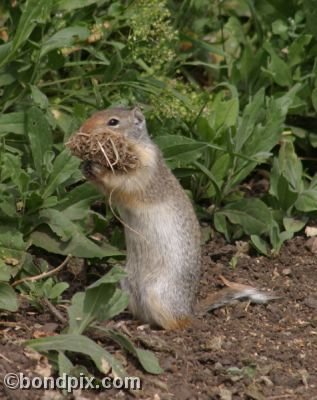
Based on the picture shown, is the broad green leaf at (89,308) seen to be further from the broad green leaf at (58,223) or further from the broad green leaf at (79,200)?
the broad green leaf at (79,200)

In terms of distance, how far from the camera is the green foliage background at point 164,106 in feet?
23.2

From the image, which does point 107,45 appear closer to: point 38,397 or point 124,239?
point 124,239

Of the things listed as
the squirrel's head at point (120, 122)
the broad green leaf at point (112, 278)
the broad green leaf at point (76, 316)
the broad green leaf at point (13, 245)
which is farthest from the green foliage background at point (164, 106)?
the broad green leaf at point (112, 278)

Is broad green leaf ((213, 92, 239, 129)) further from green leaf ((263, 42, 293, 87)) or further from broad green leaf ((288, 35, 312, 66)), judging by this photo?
broad green leaf ((288, 35, 312, 66))

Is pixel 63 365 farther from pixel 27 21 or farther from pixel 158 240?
pixel 27 21

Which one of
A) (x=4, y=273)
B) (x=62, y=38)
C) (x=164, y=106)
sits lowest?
(x=4, y=273)

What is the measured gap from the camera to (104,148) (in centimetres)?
683

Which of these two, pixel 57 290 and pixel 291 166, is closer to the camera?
pixel 57 290

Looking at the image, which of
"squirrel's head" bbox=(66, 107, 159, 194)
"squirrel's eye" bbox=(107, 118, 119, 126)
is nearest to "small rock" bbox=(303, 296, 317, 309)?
"squirrel's head" bbox=(66, 107, 159, 194)

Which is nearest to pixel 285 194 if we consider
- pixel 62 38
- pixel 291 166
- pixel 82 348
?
pixel 291 166

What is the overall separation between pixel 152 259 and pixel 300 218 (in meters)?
1.75

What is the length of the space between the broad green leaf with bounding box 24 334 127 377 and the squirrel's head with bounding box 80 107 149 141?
4.94ft

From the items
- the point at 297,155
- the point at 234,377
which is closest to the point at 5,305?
the point at 234,377

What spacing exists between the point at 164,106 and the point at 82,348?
245cm
